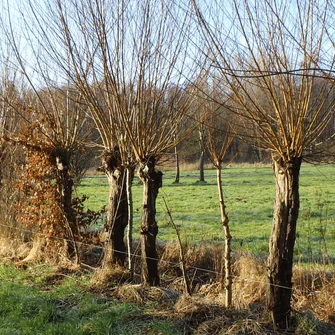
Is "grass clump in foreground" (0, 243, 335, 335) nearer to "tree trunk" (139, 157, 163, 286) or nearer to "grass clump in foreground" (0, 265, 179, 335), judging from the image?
"grass clump in foreground" (0, 265, 179, 335)

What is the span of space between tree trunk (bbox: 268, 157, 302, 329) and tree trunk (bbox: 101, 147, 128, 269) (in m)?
2.88

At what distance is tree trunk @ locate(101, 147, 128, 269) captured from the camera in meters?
7.13

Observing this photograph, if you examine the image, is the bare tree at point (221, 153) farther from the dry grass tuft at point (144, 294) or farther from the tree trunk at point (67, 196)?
the tree trunk at point (67, 196)

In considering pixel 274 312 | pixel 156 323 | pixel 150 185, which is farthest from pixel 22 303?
pixel 274 312

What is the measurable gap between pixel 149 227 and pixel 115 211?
982 millimetres

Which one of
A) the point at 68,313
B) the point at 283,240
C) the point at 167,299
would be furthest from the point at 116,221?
the point at 283,240

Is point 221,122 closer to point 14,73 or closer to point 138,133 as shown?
point 138,133

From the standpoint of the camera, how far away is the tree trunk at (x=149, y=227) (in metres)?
6.43

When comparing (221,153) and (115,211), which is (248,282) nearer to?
(221,153)

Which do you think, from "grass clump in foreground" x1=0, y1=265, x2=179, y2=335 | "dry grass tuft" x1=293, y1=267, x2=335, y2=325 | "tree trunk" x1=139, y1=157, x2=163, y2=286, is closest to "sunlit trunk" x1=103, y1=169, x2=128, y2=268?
"grass clump in foreground" x1=0, y1=265, x2=179, y2=335

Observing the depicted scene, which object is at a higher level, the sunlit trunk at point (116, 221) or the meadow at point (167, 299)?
the sunlit trunk at point (116, 221)

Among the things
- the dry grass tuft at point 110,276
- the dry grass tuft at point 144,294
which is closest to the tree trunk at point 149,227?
the dry grass tuft at point 144,294

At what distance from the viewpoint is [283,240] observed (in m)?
4.75

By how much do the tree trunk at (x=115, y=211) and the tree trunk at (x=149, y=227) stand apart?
72cm
